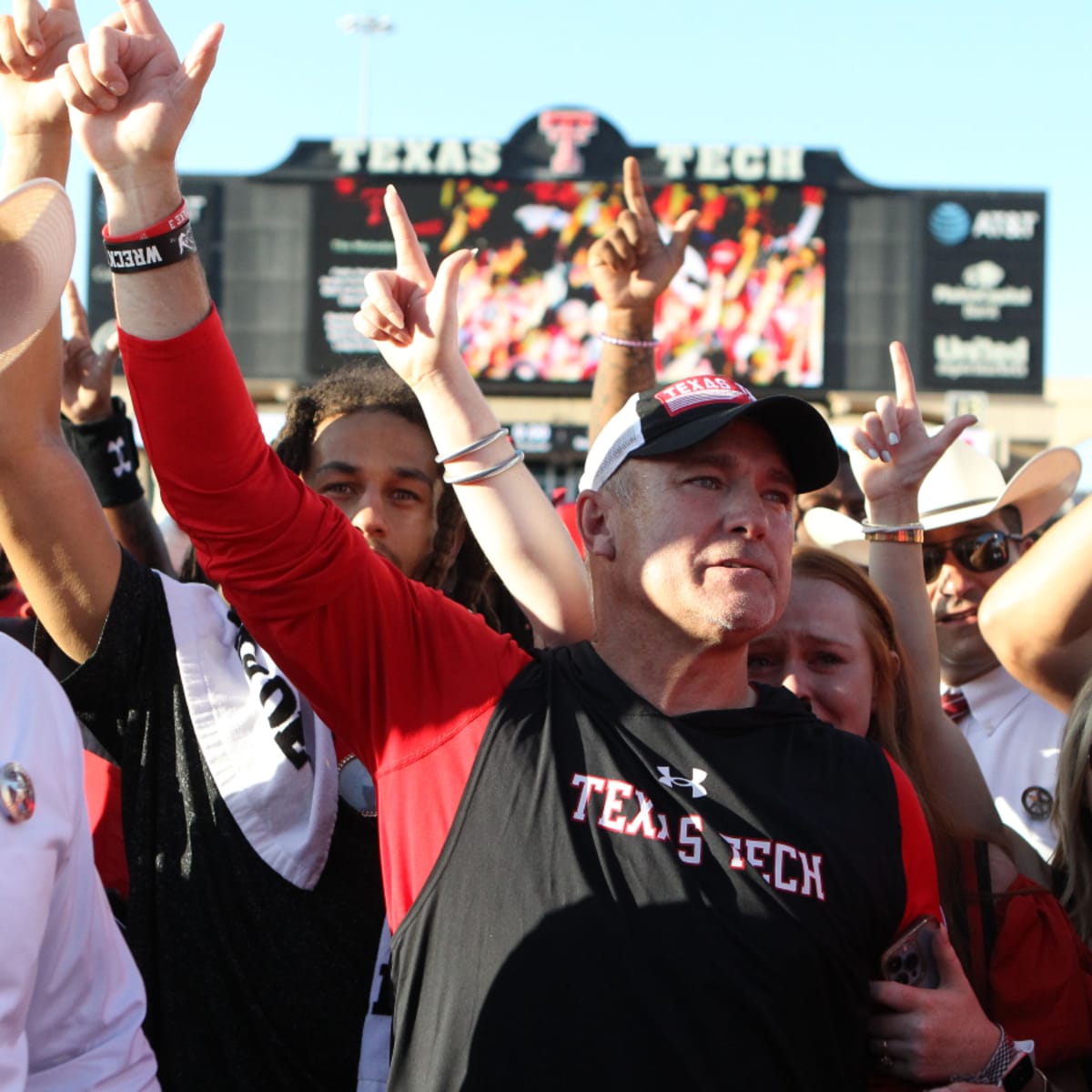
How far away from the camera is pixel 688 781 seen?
2.04m

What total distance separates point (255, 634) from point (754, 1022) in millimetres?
877

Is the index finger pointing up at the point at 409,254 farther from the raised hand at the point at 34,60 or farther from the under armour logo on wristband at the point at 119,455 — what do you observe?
the under armour logo on wristband at the point at 119,455

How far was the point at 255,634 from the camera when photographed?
2.15 m

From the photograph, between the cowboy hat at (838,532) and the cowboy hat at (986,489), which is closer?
the cowboy hat at (986,489)

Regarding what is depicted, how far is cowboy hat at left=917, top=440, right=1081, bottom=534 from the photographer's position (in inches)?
148

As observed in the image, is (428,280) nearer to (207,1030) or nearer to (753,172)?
(207,1030)

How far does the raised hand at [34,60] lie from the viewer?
2186 millimetres

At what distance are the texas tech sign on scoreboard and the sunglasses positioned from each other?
13062mm

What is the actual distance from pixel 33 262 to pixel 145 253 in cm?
30

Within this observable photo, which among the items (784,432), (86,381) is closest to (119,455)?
(86,381)

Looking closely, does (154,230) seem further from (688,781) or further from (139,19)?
(688,781)

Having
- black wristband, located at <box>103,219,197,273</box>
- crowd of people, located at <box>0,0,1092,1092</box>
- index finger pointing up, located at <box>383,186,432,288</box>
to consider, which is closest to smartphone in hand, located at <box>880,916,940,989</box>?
crowd of people, located at <box>0,0,1092,1092</box>

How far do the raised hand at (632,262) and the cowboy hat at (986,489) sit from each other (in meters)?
0.88

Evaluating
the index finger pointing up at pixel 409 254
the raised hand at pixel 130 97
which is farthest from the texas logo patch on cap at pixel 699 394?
the raised hand at pixel 130 97
